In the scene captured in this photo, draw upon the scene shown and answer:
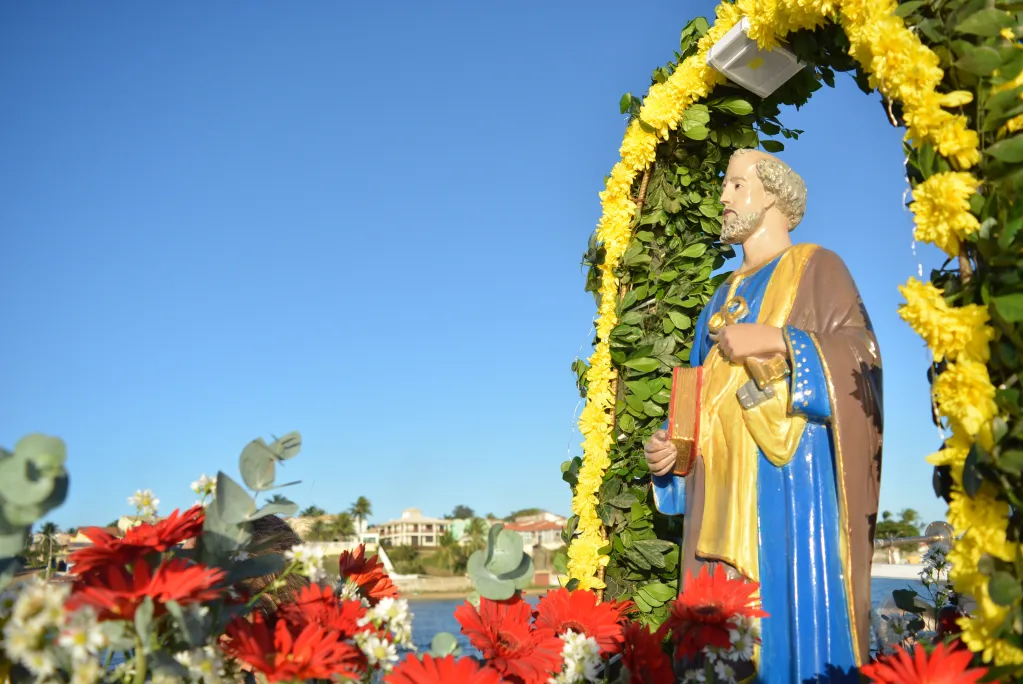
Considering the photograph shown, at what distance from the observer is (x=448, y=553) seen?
3693 inches

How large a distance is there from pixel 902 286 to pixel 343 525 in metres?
96.5

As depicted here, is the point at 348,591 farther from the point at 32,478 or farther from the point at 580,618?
the point at 32,478

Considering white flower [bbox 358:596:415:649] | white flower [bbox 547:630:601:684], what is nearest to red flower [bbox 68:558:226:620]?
white flower [bbox 358:596:415:649]

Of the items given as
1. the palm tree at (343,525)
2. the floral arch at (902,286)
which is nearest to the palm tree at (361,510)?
the palm tree at (343,525)

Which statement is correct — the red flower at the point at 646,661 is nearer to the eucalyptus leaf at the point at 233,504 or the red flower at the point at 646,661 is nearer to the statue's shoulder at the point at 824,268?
the eucalyptus leaf at the point at 233,504

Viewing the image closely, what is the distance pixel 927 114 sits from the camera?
9.43 ft

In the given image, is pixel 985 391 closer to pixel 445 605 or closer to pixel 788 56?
pixel 788 56

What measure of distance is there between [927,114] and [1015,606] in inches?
58.6

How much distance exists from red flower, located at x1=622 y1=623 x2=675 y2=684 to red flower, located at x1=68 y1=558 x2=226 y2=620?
4.08 feet

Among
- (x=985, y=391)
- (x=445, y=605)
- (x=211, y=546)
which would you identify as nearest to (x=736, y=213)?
(x=985, y=391)

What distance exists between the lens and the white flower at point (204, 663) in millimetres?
1851

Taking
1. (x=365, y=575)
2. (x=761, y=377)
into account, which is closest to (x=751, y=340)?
(x=761, y=377)

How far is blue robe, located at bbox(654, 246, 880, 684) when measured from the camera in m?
3.71

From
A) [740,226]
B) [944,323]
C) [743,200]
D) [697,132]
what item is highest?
[697,132]
